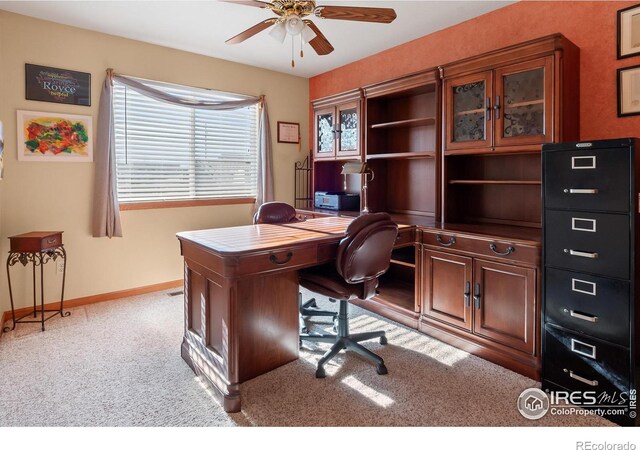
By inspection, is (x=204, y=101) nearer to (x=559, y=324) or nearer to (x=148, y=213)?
(x=148, y=213)

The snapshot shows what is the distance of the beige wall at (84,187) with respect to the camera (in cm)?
331

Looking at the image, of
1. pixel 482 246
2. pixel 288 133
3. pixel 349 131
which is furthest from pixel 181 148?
pixel 482 246

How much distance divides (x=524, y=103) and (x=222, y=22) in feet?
8.37

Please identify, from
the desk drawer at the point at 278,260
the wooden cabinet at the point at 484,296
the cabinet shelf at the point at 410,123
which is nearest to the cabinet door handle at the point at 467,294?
the wooden cabinet at the point at 484,296

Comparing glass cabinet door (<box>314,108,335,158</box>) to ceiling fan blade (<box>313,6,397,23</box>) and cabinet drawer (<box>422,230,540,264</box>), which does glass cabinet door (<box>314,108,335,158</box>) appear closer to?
cabinet drawer (<box>422,230,540,264</box>)

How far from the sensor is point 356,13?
7.55ft

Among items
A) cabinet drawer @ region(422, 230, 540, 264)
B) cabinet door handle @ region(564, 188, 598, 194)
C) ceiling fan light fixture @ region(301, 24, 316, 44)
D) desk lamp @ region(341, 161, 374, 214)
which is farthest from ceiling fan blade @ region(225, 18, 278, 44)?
cabinet door handle @ region(564, 188, 598, 194)

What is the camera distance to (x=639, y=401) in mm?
1964

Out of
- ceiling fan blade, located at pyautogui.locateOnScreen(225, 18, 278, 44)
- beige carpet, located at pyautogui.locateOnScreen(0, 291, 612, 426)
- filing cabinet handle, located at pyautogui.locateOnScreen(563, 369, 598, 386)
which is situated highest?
ceiling fan blade, located at pyautogui.locateOnScreen(225, 18, 278, 44)

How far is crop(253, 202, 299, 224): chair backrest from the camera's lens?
3.18m

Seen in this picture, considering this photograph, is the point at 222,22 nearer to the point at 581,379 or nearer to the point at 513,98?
the point at 513,98

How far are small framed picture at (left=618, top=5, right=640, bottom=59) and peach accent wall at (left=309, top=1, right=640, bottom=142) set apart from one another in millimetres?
34

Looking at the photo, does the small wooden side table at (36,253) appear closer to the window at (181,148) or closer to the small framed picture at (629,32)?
the window at (181,148)
